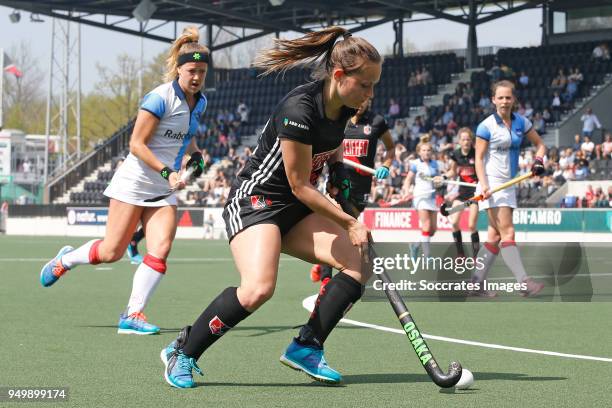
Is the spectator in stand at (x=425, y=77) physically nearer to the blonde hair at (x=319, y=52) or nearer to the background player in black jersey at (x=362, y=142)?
the background player in black jersey at (x=362, y=142)

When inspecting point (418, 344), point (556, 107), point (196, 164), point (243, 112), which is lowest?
point (418, 344)

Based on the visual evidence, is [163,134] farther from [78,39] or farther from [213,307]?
[78,39]

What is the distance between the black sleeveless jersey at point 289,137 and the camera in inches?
207

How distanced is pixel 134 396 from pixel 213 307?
0.60 meters

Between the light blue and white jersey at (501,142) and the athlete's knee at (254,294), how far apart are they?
19.5ft

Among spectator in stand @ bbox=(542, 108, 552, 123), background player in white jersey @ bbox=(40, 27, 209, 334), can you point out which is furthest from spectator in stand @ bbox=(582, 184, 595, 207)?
background player in white jersey @ bbox=(40, 27, 209, 334)

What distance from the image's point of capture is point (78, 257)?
830 centimetres

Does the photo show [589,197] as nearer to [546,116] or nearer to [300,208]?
[546,116]

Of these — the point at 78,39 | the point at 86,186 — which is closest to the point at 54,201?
the point at 86,186

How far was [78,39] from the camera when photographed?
1580 inches

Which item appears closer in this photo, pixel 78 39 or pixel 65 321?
pixel 65 321

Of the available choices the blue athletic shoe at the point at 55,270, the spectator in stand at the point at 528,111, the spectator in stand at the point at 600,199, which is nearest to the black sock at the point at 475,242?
the blue athletic shoe at the point at 55,270

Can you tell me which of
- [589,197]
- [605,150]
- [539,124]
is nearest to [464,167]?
[589,197]

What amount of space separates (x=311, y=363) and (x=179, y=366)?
0.66 m
